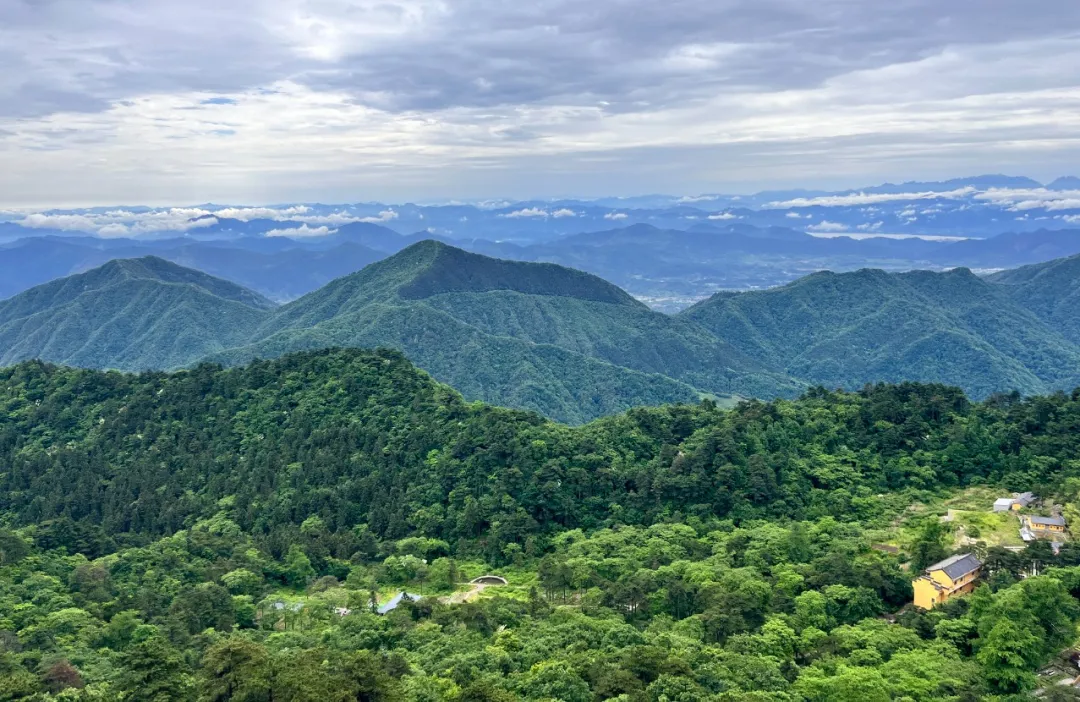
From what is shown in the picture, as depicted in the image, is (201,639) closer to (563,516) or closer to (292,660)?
(292,660)

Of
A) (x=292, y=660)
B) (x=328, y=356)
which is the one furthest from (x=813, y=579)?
(x=328, y=356)

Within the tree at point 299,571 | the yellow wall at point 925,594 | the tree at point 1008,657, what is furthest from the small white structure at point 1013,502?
the tree at point 299,571

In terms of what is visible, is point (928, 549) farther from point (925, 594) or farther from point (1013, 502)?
point (1013, 502)

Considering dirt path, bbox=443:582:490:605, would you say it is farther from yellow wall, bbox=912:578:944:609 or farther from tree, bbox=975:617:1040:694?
tree, bbox=975:617:1040:694

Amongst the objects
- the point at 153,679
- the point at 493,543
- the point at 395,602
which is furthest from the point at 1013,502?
the point at 153,679

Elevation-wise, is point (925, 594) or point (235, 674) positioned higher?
point (235, 674)
